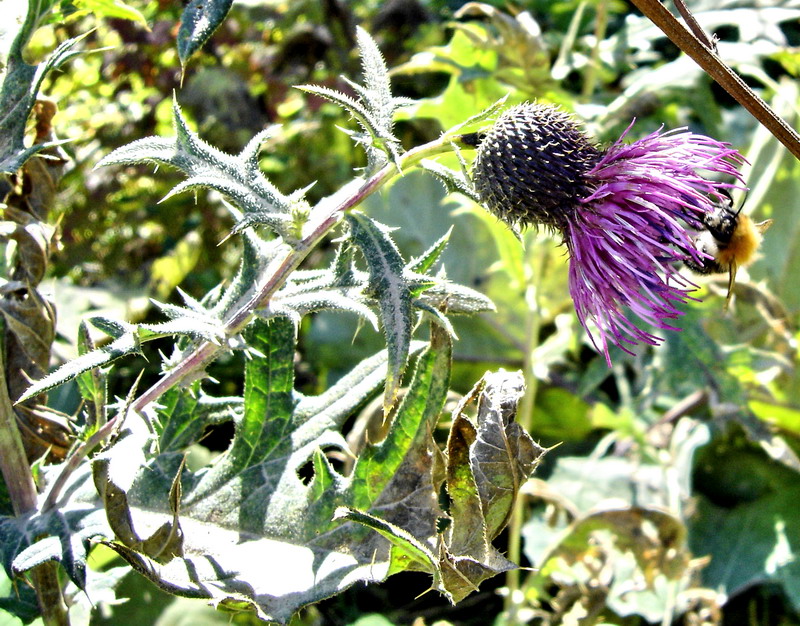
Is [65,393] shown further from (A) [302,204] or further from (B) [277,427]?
(A) [302,204]

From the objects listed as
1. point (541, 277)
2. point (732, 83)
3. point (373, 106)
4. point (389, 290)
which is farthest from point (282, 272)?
point (541, 277)

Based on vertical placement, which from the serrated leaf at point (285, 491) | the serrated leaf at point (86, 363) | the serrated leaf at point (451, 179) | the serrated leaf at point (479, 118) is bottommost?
the serrated leaf at point (285, 491)

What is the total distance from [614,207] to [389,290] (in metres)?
0.60

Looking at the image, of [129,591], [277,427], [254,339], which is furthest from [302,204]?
[129,591]

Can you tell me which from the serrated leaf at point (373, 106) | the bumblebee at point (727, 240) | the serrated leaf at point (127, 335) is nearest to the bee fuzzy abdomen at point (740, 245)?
the bumblebee at point (727, 240)

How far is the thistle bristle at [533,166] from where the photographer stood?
154 centimetres

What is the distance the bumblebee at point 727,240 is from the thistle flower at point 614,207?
1.11 feet

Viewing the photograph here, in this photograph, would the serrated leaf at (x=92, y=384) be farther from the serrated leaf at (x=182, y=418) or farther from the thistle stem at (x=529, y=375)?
the thistle stem at (x=529, y=375)

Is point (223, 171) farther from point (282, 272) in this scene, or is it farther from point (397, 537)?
point (397, 537)

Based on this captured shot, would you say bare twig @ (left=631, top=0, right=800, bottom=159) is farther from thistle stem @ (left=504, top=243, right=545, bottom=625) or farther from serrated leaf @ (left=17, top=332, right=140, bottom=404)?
thistle stem @ (left=504, top=243, right=545, bottom=625)

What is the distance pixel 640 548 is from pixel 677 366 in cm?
72

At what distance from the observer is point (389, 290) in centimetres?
136

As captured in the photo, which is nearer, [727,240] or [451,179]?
[451,179]

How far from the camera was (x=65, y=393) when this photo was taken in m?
2.58
